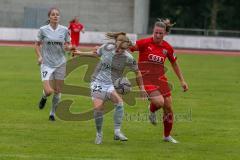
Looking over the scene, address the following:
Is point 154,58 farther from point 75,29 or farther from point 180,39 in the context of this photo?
point 180,39

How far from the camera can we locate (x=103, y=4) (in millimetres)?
60281

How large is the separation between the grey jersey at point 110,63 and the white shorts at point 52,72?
3.20 meters

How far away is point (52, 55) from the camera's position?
15.7 meters

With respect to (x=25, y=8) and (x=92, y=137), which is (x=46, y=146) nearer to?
(x=92, y=137)

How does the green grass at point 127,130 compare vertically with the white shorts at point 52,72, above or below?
below

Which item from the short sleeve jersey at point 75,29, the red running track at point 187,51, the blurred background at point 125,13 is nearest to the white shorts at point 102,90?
the short sleeve jersey at point 75,29

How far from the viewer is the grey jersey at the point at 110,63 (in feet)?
40.6

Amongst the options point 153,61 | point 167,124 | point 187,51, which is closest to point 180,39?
point 187,51

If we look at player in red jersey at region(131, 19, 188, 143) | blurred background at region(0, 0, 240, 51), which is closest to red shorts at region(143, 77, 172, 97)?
player in red jersey at region(131, 19, 188, 143)

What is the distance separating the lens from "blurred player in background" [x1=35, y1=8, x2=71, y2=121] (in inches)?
611

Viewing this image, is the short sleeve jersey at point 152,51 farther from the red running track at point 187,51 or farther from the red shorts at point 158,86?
the red running track at point 187,51

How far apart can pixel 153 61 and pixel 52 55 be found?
10.6ft

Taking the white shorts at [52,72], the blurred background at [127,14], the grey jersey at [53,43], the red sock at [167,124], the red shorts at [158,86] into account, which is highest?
the grey jersey at [53,43]

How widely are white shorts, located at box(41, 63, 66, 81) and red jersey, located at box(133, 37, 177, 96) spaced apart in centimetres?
285
